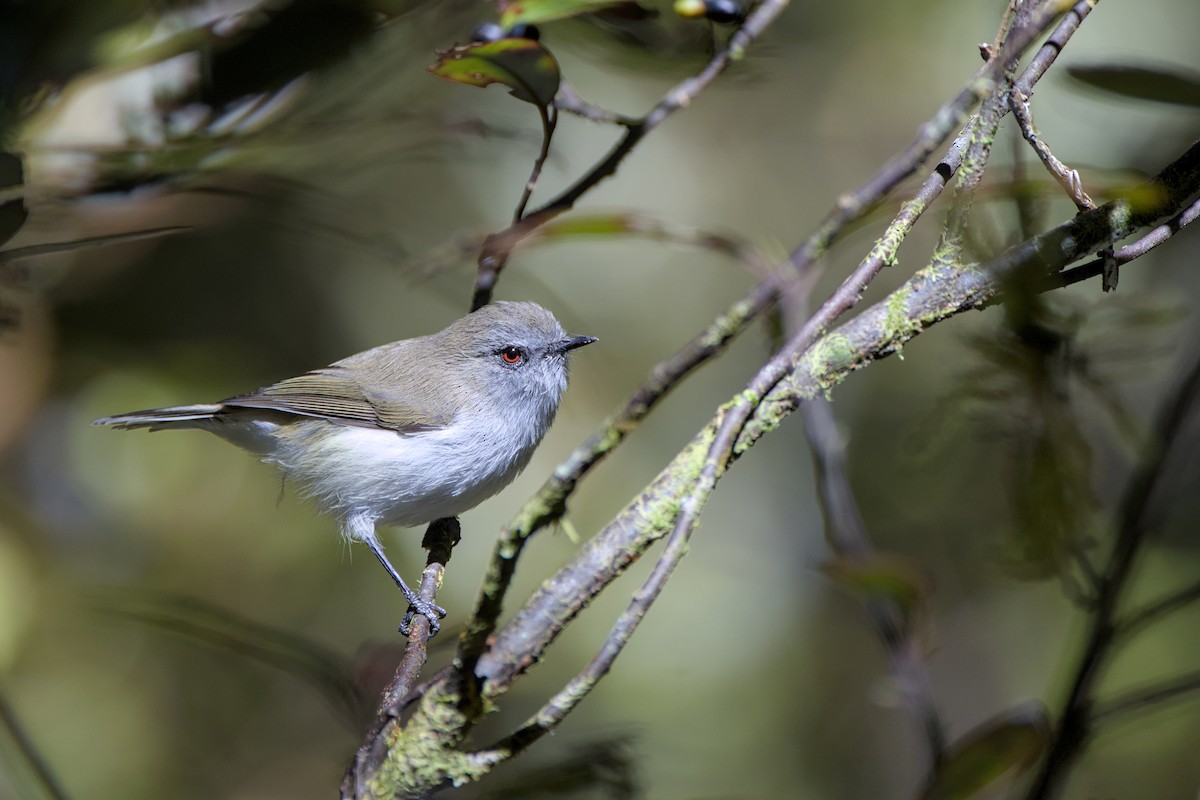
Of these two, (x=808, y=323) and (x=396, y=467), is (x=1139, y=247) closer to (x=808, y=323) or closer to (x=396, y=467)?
(x=808, y=323)

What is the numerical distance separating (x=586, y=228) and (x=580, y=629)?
2.44 meters

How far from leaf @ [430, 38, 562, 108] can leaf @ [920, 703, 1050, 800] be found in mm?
1418

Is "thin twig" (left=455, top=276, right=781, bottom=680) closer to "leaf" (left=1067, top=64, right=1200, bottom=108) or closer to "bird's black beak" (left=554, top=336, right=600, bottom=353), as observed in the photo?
"leaf" (left=1067, top=64, right=1200, bottom=108)

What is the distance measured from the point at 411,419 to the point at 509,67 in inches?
62.1

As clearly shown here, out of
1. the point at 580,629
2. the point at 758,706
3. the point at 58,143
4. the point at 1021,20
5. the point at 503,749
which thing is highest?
the point at 1021,20

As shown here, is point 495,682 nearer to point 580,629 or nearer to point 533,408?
point 533,408

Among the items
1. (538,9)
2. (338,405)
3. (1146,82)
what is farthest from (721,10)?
(338,405)

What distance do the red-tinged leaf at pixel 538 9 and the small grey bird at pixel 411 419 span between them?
1506 millimetres

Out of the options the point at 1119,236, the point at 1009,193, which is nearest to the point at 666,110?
the point at 1009,193

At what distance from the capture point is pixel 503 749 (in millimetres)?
1540

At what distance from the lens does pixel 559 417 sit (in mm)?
4262

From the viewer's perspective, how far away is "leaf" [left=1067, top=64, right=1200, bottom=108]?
164 cm

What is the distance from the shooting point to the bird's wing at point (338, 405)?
3.07m

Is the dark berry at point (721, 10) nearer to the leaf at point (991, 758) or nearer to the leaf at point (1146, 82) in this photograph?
the leaf at point (1146, 82)
